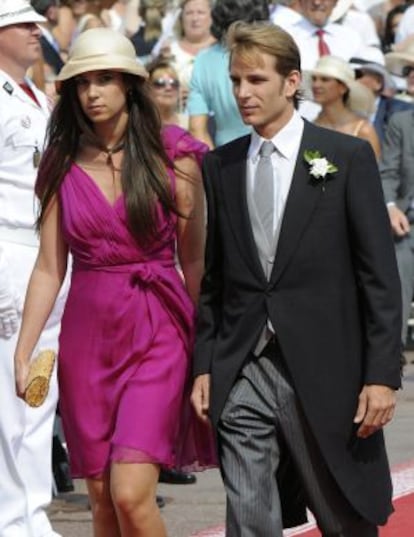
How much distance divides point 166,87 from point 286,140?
4563 millimetres

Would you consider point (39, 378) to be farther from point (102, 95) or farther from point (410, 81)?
point (410, 81)

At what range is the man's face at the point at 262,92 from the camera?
18.7 ft

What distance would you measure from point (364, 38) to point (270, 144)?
8885 mm

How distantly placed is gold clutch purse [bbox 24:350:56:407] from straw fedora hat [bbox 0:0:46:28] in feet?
6.65

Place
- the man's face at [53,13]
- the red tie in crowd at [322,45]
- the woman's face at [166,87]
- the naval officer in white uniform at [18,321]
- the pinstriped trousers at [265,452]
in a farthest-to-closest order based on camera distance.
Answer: the man's face at [53,13], the red tie in crowd at [322,45], the woman's face at [166,87], the naval officer in white uniform at [18,321], the pinstriped trousers at [265,452]

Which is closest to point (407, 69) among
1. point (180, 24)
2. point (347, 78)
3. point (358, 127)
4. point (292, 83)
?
point (347, 78)

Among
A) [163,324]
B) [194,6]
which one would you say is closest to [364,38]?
[194,6]

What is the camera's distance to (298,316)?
561 cm

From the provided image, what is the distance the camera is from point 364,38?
1444 centimetres

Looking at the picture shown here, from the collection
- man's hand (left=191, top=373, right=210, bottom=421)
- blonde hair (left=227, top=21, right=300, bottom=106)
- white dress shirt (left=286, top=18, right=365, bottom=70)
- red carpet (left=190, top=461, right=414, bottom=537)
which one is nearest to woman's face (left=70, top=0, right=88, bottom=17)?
white dress shirt (left=286, top=18, right=365, bottom=70)

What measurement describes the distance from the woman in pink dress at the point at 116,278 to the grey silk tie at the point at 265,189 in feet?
1.73

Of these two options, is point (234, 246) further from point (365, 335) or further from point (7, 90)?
point (7, 90)

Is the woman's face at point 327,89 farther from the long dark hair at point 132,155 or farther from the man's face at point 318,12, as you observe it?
the long dark hair at point 132,155

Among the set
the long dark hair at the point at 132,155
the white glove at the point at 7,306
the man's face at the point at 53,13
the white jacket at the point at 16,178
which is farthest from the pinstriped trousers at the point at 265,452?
the man's face at the point at 53,13
